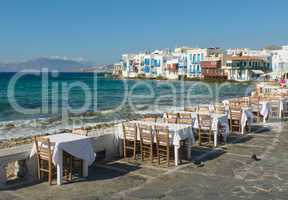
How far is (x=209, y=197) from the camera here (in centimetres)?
579

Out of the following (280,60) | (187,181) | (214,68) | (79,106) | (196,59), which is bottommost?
(79,106)

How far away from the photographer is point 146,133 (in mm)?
8188

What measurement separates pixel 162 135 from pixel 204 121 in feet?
8.44

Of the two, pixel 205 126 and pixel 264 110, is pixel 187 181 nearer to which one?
pixel 205 126

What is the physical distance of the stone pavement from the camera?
233 inches

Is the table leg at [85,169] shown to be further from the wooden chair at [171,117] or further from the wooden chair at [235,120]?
the wooden chair at [235,120]

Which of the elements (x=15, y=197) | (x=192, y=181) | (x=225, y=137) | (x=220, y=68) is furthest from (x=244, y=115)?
(x=220, y=68)

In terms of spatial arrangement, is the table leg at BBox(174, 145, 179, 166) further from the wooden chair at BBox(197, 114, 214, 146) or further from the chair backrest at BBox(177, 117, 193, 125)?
the wooden chair at BBox(197, 114, 214, 146)

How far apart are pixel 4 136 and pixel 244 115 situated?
30.0 feet

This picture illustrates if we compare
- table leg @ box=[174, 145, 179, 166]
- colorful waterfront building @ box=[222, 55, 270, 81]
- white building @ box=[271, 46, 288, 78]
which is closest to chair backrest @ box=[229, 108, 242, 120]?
table leg @ box=[174, 145, 179, 166]

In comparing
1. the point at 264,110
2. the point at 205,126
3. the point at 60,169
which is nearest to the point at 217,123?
the point at 205,126

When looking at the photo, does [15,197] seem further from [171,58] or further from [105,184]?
[171,58]

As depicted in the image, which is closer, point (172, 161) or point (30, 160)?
point (30, 160)

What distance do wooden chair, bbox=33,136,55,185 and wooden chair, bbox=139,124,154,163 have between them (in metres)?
2.06
